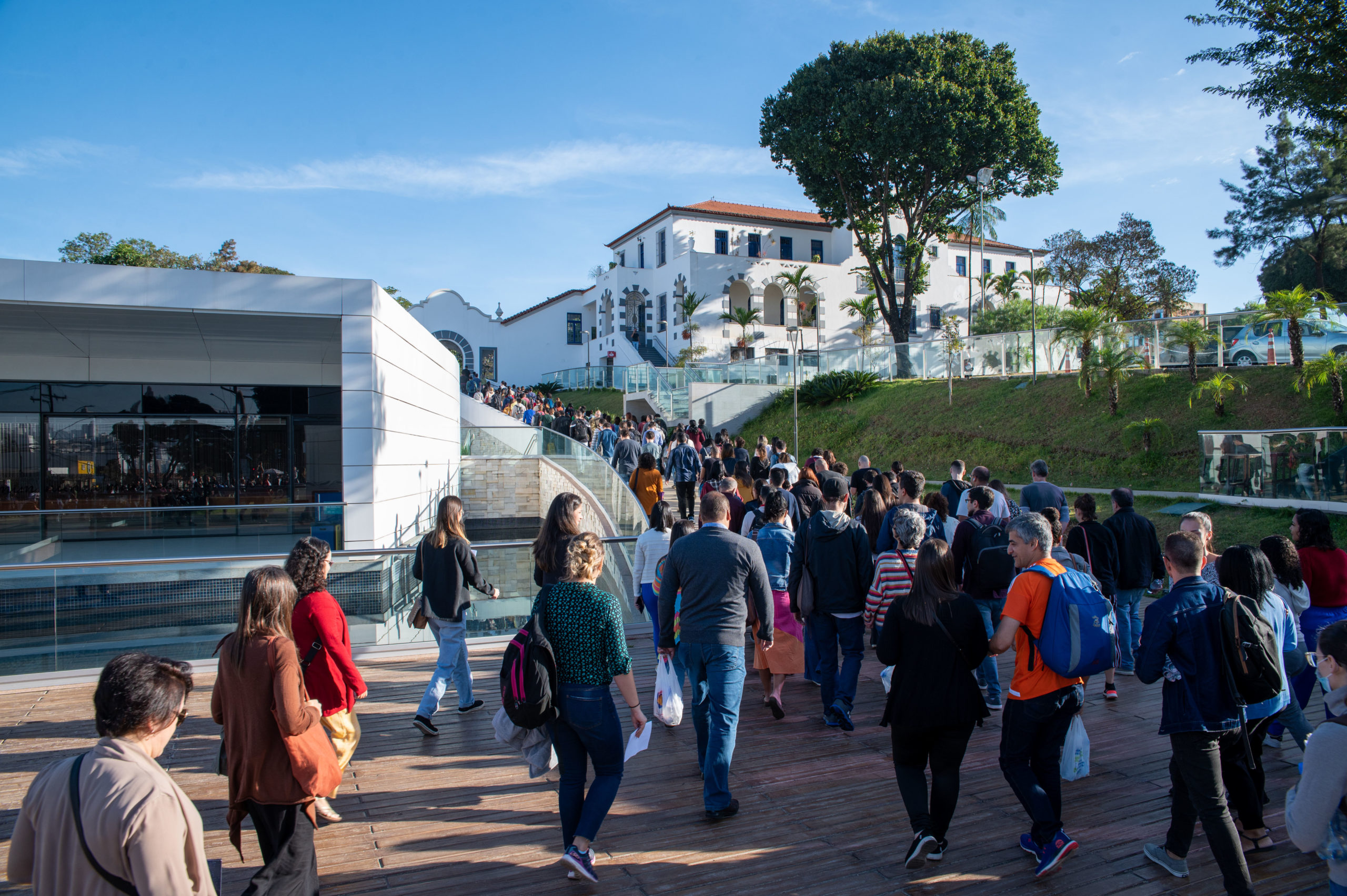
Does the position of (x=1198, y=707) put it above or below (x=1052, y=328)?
below

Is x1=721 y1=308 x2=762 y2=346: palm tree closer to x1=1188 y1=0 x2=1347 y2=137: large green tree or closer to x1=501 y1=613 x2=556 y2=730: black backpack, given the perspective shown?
x1=1188 y1=0 x2=1347 y2=137: large green tree

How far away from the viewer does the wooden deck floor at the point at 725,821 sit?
381 centimetres

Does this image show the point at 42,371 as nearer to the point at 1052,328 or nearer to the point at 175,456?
the point at 175,456

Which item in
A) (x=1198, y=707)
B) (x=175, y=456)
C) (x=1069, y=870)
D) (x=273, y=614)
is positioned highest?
(x=175, y=456)

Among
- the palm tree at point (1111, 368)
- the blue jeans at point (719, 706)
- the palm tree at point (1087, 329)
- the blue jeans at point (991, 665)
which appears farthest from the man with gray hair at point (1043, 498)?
the palm tree at point (1087, 329)

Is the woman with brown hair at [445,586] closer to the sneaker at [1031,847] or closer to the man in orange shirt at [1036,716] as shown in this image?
the man in orange shirt at [1036,716]

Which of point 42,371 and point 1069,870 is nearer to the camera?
point 1069,870

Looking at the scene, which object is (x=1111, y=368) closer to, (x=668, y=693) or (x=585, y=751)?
(x=668, y=693)

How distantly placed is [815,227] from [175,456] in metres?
44.5

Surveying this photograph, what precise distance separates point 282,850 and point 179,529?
33.4ft

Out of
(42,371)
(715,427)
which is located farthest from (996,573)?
(715,427)

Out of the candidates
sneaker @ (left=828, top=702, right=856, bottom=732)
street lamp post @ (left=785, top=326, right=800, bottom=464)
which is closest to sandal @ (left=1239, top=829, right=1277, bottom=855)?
sneaker @ (left=828, top=702, right=856, bottom=732)

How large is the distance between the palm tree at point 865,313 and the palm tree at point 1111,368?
21924 mm

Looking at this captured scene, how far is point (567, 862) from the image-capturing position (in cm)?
382
